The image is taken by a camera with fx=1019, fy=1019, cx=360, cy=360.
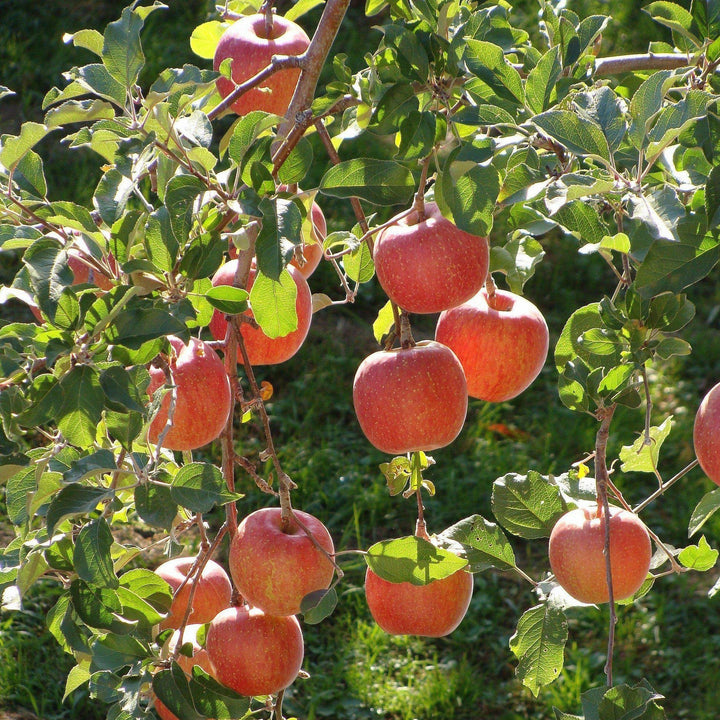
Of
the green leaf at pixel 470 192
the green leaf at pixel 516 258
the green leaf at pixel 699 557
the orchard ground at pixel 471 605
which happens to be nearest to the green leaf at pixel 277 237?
the green leaf at pixel 470 192

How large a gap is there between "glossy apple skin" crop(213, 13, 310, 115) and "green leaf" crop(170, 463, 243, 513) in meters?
0.45

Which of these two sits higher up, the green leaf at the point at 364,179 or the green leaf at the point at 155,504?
the green leaf at the point at 364,179

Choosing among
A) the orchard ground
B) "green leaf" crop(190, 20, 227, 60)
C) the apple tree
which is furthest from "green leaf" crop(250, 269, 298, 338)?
the orchard ground

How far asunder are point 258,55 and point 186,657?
0.68 metres

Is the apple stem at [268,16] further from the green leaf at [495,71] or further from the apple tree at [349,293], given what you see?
the green leaf at [495,71]

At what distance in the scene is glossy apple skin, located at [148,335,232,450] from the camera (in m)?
0.97

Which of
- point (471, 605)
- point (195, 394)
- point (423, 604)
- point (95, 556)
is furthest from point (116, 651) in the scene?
point (471, 605)

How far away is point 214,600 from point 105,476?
21 centimetres

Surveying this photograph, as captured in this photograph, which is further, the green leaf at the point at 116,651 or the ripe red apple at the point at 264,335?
the ripe red apple at the point at 264,335

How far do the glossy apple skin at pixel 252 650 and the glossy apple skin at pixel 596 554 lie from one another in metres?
0.30

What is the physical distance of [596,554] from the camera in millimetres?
1017

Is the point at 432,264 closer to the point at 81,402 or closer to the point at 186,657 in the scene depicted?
the point at 81,402

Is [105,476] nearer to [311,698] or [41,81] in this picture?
[311,698]

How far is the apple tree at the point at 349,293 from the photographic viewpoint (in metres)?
0.78
